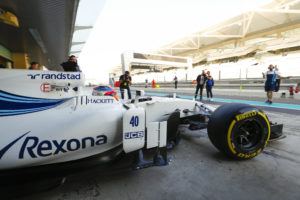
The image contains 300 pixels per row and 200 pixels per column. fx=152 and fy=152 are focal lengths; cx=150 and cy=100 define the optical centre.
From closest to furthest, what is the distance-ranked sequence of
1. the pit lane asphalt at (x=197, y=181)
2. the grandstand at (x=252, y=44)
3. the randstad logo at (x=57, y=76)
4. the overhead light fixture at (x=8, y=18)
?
the pit lane asphalt at (x=197, y=181) < the randstad logo at (x=57, y=76) < the overhead light fixture at (x=8, y=18) < the grandstand at (x=252, y=44)

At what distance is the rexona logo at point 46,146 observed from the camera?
1129mm

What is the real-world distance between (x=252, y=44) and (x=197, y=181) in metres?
33.3

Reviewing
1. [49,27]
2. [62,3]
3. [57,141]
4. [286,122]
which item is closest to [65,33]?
[49,27]

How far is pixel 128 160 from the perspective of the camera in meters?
1.46

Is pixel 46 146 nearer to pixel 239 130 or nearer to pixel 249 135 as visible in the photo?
pixel 239 130

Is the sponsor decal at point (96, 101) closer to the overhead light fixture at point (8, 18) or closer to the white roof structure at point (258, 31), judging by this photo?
the overhead light fixture at point (8, 18)

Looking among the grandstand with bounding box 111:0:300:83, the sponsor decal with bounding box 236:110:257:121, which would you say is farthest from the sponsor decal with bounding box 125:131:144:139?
the grandstand with bounding box 111:0:300:83

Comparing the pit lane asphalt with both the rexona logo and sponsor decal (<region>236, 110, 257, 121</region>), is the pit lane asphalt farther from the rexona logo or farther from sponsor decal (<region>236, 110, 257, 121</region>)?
sponsor decal (<region>236, 110, 257, 121</region>)

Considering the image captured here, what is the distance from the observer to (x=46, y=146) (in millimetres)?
1189

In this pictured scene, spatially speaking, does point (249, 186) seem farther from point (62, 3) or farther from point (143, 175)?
point (62, 3)

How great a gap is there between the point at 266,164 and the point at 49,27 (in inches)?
460

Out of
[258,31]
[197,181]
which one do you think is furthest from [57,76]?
[258,31]

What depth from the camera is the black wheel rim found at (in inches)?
70.6

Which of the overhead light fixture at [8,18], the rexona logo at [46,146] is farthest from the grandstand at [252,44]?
the overhead light fixture at [8,18]
